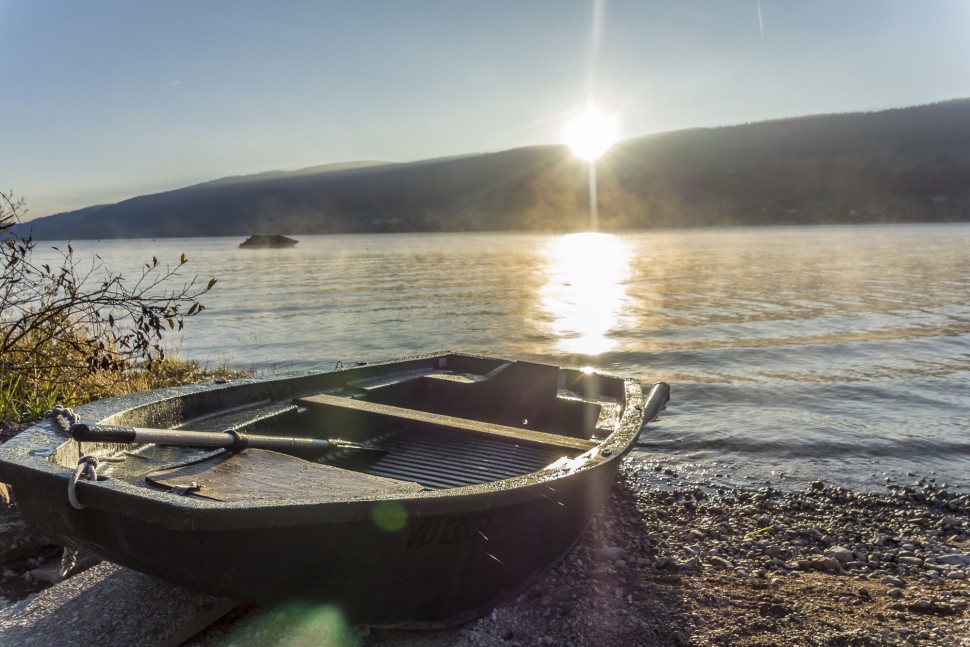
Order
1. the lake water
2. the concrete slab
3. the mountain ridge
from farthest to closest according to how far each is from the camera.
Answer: the mountain ridge < the lake water < the concrete slab

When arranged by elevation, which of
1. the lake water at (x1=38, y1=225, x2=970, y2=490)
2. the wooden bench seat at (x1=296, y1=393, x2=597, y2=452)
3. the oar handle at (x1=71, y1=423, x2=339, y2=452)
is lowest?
the lake water at (x1=38, y1=225, x2=970, y2=490)

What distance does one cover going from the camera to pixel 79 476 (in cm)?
362

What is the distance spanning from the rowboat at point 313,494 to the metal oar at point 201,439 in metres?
0.01

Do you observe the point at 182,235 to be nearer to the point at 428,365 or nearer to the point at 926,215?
the point at 926,215

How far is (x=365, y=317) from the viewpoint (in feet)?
73.3

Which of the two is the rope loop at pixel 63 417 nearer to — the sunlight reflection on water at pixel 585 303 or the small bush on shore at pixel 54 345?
the small bush on shore at pixel 54 345

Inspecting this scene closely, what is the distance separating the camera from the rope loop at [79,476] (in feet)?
11.6

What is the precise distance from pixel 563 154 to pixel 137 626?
144791 mm

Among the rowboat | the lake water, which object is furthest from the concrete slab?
the lake water

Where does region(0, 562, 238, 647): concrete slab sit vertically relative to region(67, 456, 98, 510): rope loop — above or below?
below

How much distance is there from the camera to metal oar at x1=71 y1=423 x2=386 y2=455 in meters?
3.96

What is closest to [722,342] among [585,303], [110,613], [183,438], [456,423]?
[585,303]

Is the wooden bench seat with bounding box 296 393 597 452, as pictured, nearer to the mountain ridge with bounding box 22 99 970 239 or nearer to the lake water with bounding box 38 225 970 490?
the lake water with bounding box 38 225 970 490

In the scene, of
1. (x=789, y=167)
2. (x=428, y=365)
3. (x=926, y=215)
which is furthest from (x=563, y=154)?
(x=428, y=365)
